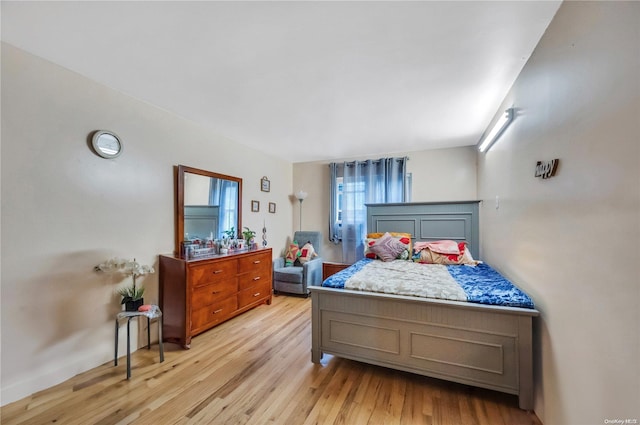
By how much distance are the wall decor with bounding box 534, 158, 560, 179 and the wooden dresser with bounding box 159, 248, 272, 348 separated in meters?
2.86

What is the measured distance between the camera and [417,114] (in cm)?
280

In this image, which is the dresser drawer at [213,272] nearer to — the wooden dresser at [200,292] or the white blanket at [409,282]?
the wooden dresser at [200,292]

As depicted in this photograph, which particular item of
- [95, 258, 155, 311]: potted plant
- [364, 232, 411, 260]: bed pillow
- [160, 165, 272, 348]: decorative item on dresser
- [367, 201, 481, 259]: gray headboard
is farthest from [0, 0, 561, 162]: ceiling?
[364, 232, 411, 260]: bed pillow

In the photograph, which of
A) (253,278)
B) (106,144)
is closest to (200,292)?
(253,278)

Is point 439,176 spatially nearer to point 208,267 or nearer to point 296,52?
point 296,52

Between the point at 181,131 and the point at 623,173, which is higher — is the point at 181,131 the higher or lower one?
the higher one

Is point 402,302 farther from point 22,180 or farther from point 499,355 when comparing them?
point 22,180

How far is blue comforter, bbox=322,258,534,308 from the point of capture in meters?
1.71

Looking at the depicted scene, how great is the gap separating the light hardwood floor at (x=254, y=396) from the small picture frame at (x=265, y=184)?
252 cm

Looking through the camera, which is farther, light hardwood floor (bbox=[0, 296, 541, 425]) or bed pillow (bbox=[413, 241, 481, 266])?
bed pillow (bbox=[413, 241, 481, 266])

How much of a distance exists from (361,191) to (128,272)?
343 centimetres

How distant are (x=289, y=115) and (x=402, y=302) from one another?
2.18 meters

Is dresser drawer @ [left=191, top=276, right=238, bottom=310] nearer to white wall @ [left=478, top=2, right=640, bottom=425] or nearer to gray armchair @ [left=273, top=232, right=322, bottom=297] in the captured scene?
gray armchair @ [left=273, top=232, right=322, bottom=297]

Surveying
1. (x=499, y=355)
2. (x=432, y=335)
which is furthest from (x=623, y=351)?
(x=432, y=335)
